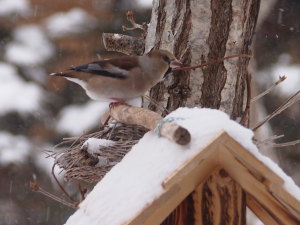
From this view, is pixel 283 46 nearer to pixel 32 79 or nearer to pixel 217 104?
pixel 32 79

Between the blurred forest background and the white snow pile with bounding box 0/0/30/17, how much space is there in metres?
0.01

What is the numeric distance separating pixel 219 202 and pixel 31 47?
17.9 ft

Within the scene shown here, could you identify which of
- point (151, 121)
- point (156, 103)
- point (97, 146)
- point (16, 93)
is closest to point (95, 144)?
point (97, 146)

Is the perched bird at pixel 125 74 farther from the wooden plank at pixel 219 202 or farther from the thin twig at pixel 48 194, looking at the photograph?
the wooden plank at pixel 219 202

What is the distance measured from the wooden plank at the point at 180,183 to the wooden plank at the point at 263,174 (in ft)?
0.16

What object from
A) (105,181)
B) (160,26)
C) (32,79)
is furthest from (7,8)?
(105,181)

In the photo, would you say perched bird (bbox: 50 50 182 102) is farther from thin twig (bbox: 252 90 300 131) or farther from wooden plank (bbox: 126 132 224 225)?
wooden plank (bbox: 126 132 224 225)

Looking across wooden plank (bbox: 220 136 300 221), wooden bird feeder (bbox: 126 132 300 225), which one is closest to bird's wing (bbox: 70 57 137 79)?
wooden bird feeder (bbox: 126 132 300 225)

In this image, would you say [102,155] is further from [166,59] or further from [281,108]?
[281,108]

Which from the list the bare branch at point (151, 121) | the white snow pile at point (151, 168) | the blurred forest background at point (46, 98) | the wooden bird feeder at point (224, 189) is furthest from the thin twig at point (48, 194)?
the blurred forest background at point (46, 98)

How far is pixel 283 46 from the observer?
25.9 ft

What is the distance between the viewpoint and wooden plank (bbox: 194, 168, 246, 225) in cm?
205

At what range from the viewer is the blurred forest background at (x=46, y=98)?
7078 millimetres

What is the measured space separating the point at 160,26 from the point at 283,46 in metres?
5.04
